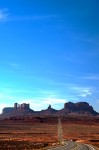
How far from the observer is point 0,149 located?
48312mm

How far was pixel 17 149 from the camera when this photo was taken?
49.6 metres

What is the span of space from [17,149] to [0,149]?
268cm
